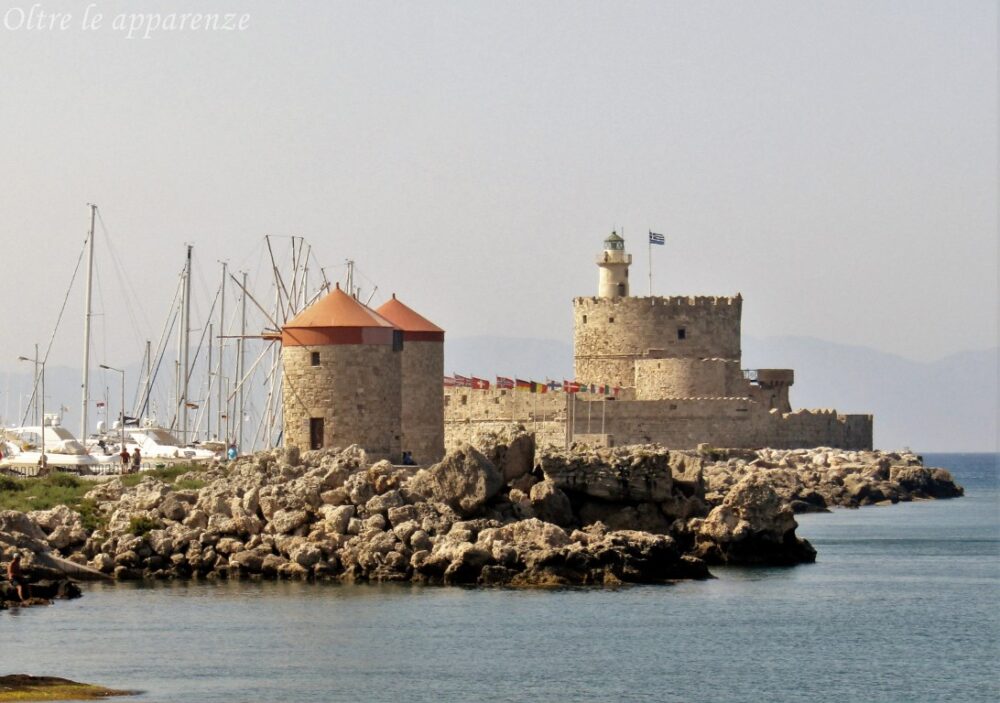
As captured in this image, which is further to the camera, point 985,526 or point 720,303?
point 720,303

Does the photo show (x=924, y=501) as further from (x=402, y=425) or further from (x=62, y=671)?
(x=62, y=671)

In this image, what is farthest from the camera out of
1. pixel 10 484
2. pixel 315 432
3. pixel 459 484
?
pixel 315 432

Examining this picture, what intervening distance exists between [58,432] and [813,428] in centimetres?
2342

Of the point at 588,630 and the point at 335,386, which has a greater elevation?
the point at 335,386

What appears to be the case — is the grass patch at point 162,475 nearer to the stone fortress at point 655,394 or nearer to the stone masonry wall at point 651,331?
the stone fortress at point 655,394

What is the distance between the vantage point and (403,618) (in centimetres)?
2900

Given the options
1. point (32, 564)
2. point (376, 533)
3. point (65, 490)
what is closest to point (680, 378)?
point (65, 490)

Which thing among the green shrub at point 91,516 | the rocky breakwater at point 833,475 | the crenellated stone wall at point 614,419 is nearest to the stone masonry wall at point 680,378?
the crenellated stone wall at point 614,419

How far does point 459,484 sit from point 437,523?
3.84ft

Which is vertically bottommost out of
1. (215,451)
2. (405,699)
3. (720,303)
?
(405,699)

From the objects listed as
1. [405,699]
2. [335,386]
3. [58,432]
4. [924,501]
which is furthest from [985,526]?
[405,699]

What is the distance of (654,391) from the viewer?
61438mm

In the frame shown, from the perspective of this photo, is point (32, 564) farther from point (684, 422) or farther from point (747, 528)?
point (684, 422)

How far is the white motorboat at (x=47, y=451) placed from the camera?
45.2 meters
